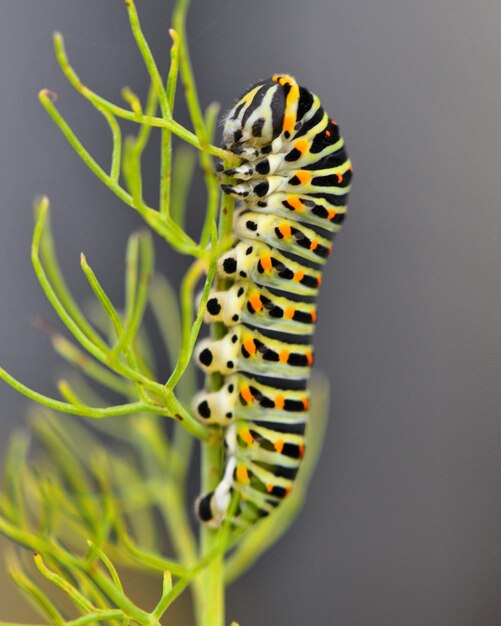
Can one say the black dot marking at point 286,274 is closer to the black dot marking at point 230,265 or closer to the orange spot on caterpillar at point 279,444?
the black dot marking at point 230,265

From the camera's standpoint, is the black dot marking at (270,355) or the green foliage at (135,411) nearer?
the green foliage at (135,411)

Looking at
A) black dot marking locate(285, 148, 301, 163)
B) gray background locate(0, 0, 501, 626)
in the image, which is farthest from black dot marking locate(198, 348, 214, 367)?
gray background locate(0, 0, 501, 626)

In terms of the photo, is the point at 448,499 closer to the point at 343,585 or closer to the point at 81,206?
the point at 343,585

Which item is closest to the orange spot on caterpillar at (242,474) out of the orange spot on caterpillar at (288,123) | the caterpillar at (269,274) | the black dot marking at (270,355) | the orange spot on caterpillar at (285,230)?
the caterpillar at (269,274)

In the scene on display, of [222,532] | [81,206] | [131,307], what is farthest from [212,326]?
[81,206]

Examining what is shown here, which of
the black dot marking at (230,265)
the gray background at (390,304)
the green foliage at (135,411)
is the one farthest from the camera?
the gray background at (390,304)

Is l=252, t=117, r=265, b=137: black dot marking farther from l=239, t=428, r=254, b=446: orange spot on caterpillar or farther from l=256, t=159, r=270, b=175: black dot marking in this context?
l=239, t=428, r=254, b=446: orange spot on caterpillar

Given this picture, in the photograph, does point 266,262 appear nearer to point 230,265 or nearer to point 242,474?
point 230,265
